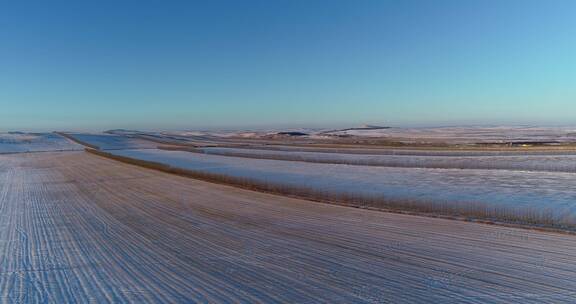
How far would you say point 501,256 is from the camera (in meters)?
8.82

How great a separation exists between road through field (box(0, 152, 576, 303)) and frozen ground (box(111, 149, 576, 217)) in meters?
5.25

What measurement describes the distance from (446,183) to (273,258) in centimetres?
1611

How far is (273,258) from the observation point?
30.4 feet

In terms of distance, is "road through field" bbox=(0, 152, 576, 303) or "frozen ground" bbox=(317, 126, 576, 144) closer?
"road through field" bbox=(0, 152, 576, 303)

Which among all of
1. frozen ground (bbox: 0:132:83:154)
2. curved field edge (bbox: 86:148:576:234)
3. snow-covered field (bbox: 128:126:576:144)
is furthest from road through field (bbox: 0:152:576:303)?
frozen ground (bbox: 0:132:83:154)

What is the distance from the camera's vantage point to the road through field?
714 centimetres

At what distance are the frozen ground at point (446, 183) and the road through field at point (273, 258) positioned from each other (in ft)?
17.2

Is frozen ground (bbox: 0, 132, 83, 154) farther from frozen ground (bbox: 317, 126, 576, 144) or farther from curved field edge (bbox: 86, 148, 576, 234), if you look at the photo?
frozen ground (bbox: 317, 126, 576, 144)

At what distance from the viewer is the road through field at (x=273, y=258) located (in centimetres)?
714

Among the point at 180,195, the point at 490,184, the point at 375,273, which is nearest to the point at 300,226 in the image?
the point at 375,273

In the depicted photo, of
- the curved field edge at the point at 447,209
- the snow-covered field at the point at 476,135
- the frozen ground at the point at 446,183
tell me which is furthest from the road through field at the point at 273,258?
the snow-covered field at the point at 476,135

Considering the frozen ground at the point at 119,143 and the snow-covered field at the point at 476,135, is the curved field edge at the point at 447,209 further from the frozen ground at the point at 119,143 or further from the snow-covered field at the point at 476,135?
the frozen ground at the point at 119,143

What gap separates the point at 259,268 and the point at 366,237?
370 centimetres

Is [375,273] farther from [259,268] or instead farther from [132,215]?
[132,215]
